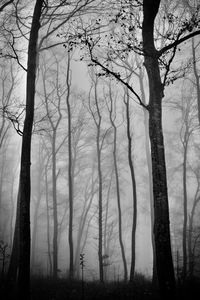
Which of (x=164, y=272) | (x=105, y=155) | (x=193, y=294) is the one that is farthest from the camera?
(x=105, y=155)

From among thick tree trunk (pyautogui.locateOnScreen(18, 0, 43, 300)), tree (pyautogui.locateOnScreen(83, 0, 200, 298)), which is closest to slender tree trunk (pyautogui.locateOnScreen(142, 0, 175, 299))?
tree (pyautogui.locateOnScreen(83, 0, 200, 298))

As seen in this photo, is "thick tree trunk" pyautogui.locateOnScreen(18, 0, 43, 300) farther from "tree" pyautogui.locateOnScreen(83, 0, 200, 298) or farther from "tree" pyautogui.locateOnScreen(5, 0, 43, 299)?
"tree" pyautogui.locateOnScreen(83, 0, 200, 298)

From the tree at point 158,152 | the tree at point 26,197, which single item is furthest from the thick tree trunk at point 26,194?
the tree at point 158,152

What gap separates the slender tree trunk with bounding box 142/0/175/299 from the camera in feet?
15.6

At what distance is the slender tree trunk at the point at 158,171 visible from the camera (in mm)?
4742

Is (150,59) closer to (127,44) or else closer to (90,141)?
(127,44)

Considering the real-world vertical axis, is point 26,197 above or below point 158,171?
below

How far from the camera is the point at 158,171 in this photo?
5160 millimetres

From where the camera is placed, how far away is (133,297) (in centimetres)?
669

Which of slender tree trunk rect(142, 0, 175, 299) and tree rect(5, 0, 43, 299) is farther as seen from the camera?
tree rect(5, 0, 43, 299)

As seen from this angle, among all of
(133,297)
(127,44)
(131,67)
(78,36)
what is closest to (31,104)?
(78,36)

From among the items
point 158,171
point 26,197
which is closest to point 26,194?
point 26,197

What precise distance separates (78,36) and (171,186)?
20.3m

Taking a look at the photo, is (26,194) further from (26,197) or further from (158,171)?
(158,171)
